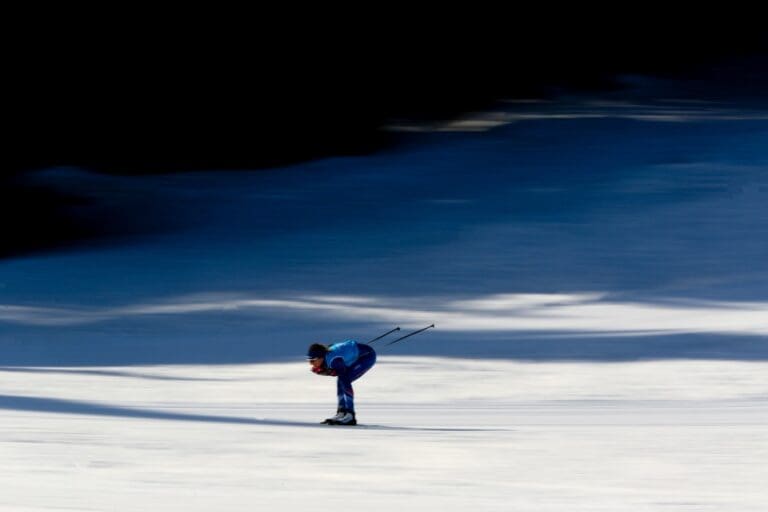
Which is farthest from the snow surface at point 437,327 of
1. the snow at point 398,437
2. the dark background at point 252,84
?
the dark background at point 252,84

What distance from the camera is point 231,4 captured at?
1902 centimetres

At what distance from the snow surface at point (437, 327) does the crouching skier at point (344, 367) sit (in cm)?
27

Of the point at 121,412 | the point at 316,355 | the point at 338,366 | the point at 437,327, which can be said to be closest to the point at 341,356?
the point at 338,366

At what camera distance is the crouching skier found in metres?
6.58

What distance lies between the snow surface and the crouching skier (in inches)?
10.6

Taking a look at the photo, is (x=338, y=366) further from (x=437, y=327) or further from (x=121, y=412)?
(x=437, y=327)

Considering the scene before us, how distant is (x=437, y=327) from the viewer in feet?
36.3

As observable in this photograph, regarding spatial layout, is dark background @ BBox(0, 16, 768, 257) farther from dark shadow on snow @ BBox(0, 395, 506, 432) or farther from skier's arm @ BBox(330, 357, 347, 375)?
skier's arm @ BBox(330, 357, 347, 375)

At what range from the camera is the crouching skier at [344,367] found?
658 cm

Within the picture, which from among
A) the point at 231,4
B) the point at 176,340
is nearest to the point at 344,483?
the point at 176,340

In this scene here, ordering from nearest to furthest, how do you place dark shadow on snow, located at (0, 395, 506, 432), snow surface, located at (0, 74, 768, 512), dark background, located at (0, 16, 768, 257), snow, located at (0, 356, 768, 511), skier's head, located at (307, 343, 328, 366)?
1. snow, located at (0, 356, 768, 511)
2. snow surface, located at (0, 74, 768, 512)
3. skier's head, located at (307, 343, 328, 366)
4. dark shadow on snow, located at (0, 395, 506, 432)
5. dark background, located at (0, 16, 768, 257)

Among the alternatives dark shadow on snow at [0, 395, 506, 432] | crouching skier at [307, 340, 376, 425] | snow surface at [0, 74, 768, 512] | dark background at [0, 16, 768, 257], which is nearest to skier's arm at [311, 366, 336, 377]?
crouching skier at [307, 340, 376, 425]

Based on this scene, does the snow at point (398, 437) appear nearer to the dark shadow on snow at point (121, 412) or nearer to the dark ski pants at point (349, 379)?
the dark shadow on snow at point (121, 412)

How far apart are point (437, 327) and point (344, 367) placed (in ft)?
14.7
